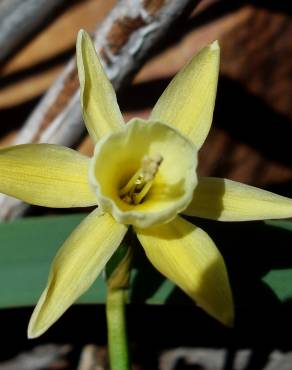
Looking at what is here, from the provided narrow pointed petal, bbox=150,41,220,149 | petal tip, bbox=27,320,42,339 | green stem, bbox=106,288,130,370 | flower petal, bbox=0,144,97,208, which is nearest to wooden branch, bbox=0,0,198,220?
narrow pointed petal, bbox=150,41,220,149

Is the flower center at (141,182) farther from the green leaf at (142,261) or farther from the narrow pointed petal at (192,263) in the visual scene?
the green leaf at (142,261)

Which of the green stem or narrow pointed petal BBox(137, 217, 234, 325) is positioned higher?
narrow pointed petal BBox(137, 217, 234, 325)

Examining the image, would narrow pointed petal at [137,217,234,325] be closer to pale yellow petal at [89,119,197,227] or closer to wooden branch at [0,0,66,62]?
pale yellow petal at [89,119,197,227]

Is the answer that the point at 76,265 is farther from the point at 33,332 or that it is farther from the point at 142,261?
the point at 142,261

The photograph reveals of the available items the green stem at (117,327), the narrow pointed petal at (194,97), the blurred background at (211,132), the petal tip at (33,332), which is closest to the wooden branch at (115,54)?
the blurred background at (211,132)

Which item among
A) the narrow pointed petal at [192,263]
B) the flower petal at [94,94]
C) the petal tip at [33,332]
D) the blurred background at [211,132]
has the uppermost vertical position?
the flower petal at [94,94]

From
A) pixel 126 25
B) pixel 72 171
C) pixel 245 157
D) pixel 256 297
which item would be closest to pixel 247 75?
pixel 245 157
